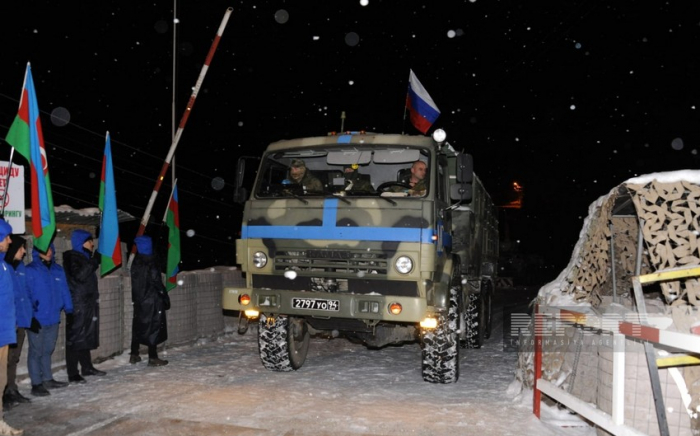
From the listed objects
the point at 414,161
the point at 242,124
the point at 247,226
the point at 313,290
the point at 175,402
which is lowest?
the point at 175,402

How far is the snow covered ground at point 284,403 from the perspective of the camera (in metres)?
5.31

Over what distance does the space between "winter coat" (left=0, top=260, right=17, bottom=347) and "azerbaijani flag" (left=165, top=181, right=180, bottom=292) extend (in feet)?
13.8

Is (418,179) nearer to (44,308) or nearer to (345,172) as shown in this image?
(345,172)

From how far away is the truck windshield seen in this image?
22.9 ft

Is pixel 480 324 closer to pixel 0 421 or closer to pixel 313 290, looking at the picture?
pixel 313 290

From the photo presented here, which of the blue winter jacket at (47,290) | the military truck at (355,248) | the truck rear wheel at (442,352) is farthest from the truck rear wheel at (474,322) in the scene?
the blue winter jacket at (47,290)

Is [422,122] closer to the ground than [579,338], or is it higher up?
higher up

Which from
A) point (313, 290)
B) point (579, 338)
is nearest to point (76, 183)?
point (313, 290)

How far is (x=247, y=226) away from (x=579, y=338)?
155 inches

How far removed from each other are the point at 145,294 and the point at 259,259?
6.76 feet

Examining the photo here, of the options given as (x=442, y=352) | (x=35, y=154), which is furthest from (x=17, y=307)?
(x=442, y=352)

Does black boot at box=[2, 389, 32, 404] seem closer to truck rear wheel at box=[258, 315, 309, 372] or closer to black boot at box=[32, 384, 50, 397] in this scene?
black boot at box=[32, 384, 50, 397]

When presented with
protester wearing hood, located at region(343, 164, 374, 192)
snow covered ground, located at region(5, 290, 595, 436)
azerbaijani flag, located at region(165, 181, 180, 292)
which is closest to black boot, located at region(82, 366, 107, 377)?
snow covered ground, located at region(5, 290, 595, 436)

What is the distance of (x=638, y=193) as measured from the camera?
202 inches
